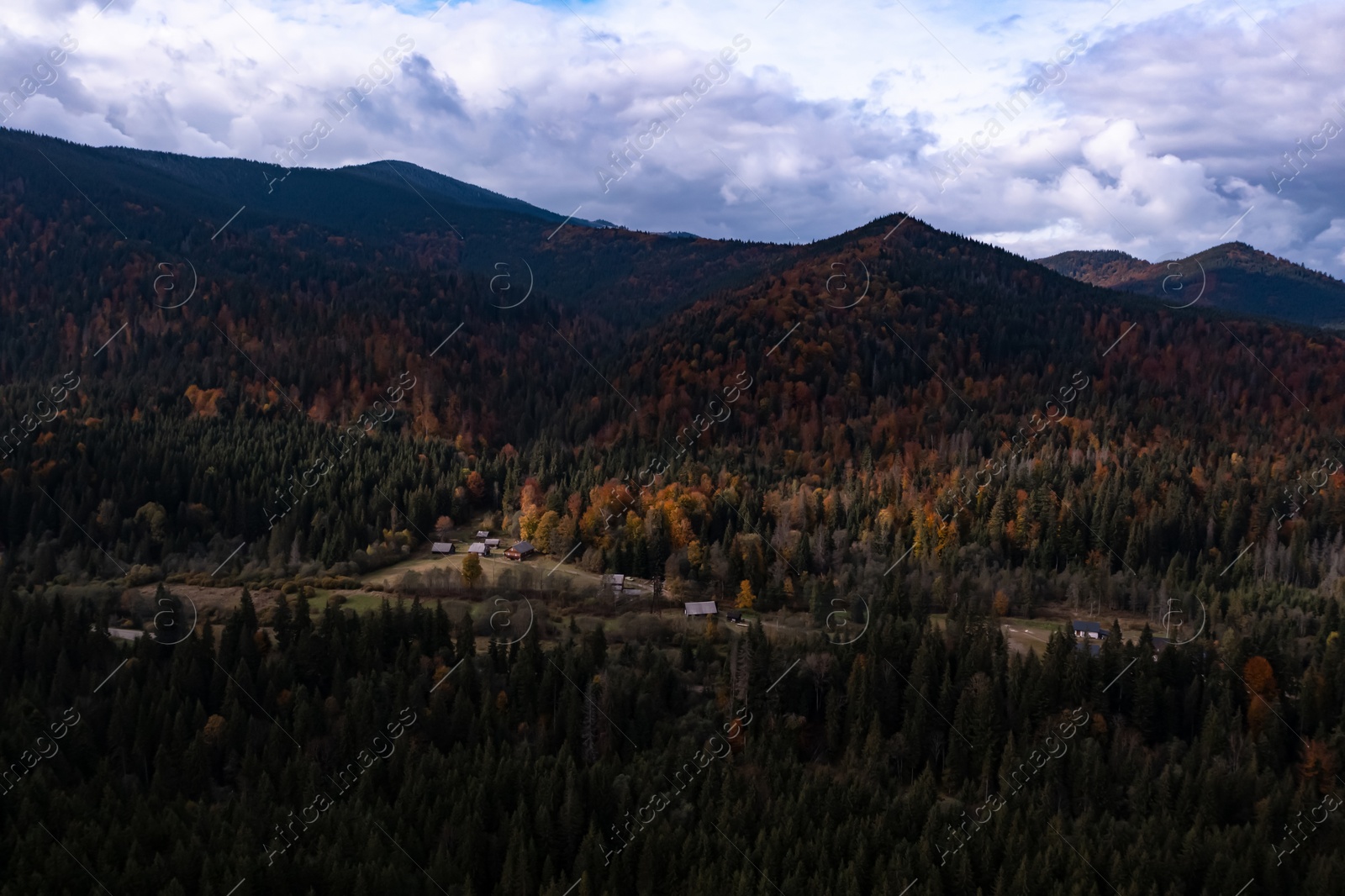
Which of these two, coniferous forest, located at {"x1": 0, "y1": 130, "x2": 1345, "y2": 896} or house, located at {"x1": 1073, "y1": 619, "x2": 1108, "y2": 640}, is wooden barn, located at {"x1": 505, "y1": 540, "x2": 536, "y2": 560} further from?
house, located at {"x1": 1073, "y1": 619, "x2": 1108, "y2": 640}

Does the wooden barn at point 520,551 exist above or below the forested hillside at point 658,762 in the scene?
above

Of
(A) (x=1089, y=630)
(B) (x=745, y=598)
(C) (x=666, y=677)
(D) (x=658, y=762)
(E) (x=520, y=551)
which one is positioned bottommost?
(D) (x=658, y=762)

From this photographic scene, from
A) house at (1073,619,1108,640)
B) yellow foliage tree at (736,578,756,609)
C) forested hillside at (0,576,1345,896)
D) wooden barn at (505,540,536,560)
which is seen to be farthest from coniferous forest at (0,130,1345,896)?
house at (1073,619,1108,640)

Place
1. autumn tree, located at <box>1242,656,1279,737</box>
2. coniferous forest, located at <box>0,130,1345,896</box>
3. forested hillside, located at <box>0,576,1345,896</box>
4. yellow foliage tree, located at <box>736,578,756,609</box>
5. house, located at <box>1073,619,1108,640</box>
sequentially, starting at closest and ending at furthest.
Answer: forested hillside, located at <box>0,576,1345,896</box> < coniferous forest, located at <box>0,130,1345,896</box> < autumn tree, located at <box>1242,656,1279,737</box> < house, located at <box>1073,619,1108,640</box> < yellow foliage tree, located at <box>736,578,756,609</box>

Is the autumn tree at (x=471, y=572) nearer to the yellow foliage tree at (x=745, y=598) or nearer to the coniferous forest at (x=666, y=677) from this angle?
the coniferous forest at (x=666, y=677)

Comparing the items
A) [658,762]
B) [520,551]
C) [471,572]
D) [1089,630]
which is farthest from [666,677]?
[520,551]

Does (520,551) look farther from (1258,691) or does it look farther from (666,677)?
(1258,691)

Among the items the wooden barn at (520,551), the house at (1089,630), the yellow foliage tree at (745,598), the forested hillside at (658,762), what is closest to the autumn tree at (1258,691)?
the forested hillside at (658,762)

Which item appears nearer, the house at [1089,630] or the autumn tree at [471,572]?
the house at [1089,630]
